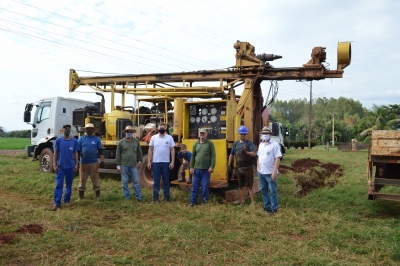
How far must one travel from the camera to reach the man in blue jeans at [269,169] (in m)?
6.87

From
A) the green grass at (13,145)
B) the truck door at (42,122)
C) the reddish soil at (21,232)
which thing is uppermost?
the truck door at (42,122)

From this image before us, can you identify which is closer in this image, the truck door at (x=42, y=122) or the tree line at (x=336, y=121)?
the truck door at (x=42, y=122)

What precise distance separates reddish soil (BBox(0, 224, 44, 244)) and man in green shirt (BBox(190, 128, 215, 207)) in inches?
121

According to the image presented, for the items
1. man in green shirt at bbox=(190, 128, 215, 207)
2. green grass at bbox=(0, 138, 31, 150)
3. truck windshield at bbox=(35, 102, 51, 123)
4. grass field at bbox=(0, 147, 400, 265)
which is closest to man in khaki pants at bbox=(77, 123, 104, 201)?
grass field at bbox=(0, 147, 400, 265)

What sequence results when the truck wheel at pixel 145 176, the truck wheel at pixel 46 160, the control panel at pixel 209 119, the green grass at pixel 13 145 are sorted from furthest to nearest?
the green grass at pixel 13 145 → the truck wheel at pixel 46 160 → the truck wheel at pixel 145 176 → the control panel at pixel 209 119

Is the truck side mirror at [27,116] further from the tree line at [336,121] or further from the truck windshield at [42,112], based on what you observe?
the tree line at [336,121]

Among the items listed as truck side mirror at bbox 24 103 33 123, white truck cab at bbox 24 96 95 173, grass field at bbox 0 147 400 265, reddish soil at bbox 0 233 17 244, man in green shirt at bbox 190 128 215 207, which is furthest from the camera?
truck side mirror at bbox 24 103 33 123

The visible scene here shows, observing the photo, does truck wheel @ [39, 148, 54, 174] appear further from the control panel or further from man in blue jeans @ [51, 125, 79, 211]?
the control panel

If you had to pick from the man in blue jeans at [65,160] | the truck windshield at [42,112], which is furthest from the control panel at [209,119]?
the truck windshield at [42,112]

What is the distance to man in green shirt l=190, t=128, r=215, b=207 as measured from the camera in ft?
25.0

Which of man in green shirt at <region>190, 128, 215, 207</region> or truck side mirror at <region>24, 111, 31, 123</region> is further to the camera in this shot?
truck side mirror at <region>24, 111, 31, 123</region>

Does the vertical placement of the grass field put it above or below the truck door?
below

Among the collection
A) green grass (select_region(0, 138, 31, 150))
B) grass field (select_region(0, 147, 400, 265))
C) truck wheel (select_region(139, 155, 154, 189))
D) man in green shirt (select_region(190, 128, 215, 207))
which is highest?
man in green shirt (select_region(190, 128, 215, 207))

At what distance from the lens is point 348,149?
35.7 m
